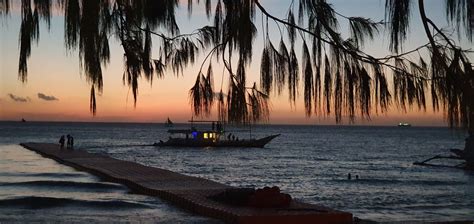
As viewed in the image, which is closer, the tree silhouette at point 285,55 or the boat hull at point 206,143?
the tree silhouette at point 285,55

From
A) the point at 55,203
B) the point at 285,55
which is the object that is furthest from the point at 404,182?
the point at 285,55

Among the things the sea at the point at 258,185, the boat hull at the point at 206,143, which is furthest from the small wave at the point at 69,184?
the boat hull at the point at 206,143

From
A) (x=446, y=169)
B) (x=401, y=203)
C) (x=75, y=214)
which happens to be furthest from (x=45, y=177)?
(x=446, y=169)

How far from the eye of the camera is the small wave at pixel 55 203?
14.2 metres

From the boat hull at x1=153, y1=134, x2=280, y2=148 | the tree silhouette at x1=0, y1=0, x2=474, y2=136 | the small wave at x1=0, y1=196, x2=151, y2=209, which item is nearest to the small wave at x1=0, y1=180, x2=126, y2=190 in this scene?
the small wave at x1=0, y1=196, x2=151, y2=209

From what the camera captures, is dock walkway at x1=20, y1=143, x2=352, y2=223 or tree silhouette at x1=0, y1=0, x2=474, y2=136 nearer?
tree silhouette at x1=0, y1=0, x2=474, y2=136

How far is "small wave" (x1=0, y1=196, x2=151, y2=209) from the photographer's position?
14.2 metres

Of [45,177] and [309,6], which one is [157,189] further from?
[309,6]

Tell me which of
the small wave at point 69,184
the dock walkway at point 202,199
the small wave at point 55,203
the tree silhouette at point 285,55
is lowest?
the small wave at point 55,203

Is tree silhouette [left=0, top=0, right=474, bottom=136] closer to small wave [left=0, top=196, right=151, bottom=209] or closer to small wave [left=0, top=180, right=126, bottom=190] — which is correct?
small wave [left=0, top=196, right=151, bottom=209]

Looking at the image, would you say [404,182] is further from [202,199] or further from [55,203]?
[55,203]

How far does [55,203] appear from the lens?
14.6 meters

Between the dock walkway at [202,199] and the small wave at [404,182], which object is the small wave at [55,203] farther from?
the small wave at [404,182]

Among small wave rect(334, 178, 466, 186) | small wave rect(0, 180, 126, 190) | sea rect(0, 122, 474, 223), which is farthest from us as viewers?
small wave rect(334, 178, 466, 186)
